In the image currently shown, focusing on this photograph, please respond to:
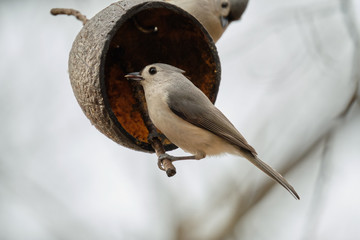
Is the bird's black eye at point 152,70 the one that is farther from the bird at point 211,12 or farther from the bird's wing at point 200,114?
the bird at point 211,12

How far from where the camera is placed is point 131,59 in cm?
390

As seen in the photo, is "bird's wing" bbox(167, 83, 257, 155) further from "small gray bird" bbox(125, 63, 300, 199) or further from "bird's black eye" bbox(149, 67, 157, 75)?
"bird's black eye" bbox(149, 67, 157, 75)

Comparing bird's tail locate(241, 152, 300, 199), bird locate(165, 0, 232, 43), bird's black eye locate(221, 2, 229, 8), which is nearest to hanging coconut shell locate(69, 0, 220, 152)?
bird's tail locate(241, 152, 300, 199)

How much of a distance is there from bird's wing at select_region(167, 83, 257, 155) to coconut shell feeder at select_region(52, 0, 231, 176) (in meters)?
0.25

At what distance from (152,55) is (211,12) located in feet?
5.43

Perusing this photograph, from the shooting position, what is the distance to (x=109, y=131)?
3277mm

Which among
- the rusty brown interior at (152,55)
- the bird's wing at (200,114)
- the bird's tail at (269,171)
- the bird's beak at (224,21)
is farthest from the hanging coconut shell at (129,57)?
the bird's beak at (224,21)

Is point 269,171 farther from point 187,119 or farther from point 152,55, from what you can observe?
point 152,55

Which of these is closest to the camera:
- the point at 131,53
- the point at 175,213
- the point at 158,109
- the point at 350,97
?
the point at 158,109

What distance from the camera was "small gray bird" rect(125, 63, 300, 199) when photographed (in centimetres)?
319

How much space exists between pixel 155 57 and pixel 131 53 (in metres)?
0.18

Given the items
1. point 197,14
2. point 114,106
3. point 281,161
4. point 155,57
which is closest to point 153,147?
point 114,106

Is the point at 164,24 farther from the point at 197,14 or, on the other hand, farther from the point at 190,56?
the point at 197,14

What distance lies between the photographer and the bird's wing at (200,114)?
3.21 meters
